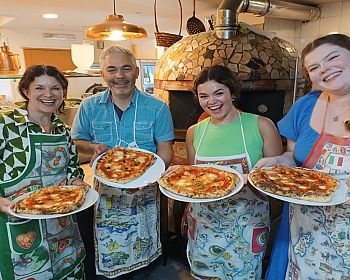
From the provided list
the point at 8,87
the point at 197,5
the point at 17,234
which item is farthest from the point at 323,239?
the point at 197,5

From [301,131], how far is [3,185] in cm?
122

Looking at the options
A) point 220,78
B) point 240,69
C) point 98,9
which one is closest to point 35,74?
point 220,78

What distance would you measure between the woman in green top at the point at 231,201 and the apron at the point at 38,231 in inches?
24.6

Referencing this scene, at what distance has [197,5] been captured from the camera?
3.19 metres

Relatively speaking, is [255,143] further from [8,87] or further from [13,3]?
[13,3]

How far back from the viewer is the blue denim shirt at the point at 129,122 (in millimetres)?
1495

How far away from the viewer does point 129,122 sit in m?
1.49

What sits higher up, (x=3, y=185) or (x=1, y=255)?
(x=3, y=185)

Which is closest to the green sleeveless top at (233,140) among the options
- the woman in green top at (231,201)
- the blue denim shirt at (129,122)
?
the woman in green top at (231,201)

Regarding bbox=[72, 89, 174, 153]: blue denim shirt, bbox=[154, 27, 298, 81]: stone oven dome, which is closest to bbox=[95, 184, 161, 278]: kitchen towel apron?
bbox=[72, 89, 174, 153]: blue denim shirt

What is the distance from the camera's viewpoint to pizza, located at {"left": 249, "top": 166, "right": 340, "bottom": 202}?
105 centimetres

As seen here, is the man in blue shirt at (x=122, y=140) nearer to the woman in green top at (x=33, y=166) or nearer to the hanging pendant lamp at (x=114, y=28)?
the woman in green top at (x=33, y=166)

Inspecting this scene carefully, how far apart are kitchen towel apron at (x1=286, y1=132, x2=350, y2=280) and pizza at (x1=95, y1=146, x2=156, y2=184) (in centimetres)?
66

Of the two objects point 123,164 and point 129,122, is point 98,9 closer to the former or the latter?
point 129,122
